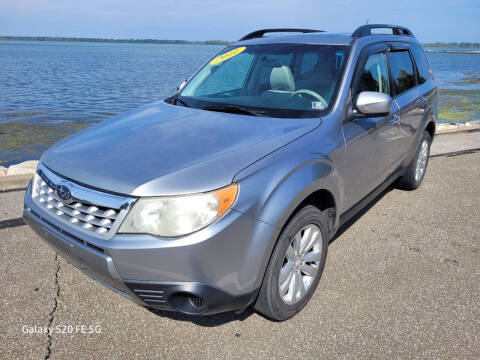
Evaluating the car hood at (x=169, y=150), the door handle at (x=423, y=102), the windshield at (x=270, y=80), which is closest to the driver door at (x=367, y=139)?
the windshield at (x=270, y=80)

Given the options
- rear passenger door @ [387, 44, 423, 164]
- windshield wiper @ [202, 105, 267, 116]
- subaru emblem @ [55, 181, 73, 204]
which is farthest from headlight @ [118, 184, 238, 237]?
rear passenger door @ [387, 44, 423, 164]

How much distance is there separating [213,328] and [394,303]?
1246mm

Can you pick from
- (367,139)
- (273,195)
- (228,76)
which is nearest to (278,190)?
(273,195)

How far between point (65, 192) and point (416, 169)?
4.02 metres

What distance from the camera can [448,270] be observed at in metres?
3.20

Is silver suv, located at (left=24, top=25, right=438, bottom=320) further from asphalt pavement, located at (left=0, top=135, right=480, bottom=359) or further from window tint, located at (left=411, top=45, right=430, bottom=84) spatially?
window tint, located at (left=411, top=45, right=430, bottom=84)

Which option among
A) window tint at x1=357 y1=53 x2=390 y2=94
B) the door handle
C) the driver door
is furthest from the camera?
the door handle

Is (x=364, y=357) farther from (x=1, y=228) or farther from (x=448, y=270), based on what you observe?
(x=1, y=228)

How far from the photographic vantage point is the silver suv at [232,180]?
193 centimetres

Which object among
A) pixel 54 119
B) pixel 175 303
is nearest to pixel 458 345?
pixel 175 303

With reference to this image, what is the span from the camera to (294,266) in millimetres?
2477

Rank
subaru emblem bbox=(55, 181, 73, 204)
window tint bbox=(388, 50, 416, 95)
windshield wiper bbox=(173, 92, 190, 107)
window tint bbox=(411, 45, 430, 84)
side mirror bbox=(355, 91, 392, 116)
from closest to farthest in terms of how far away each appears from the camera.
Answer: subaru emblem bbox=(55, 181, 73, 204)
side mirror bbox=(355, 91, 392, 116)
windshield wiper bbox=(173, 92, 190, 107)
window tint bbox=(388, 50, 416, 95)
window tint bbox=(411, 45, 430, 84)

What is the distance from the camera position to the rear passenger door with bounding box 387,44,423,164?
3768 millimetres

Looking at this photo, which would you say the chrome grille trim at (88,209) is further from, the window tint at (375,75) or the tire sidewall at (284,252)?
the window tint at (375,75)
